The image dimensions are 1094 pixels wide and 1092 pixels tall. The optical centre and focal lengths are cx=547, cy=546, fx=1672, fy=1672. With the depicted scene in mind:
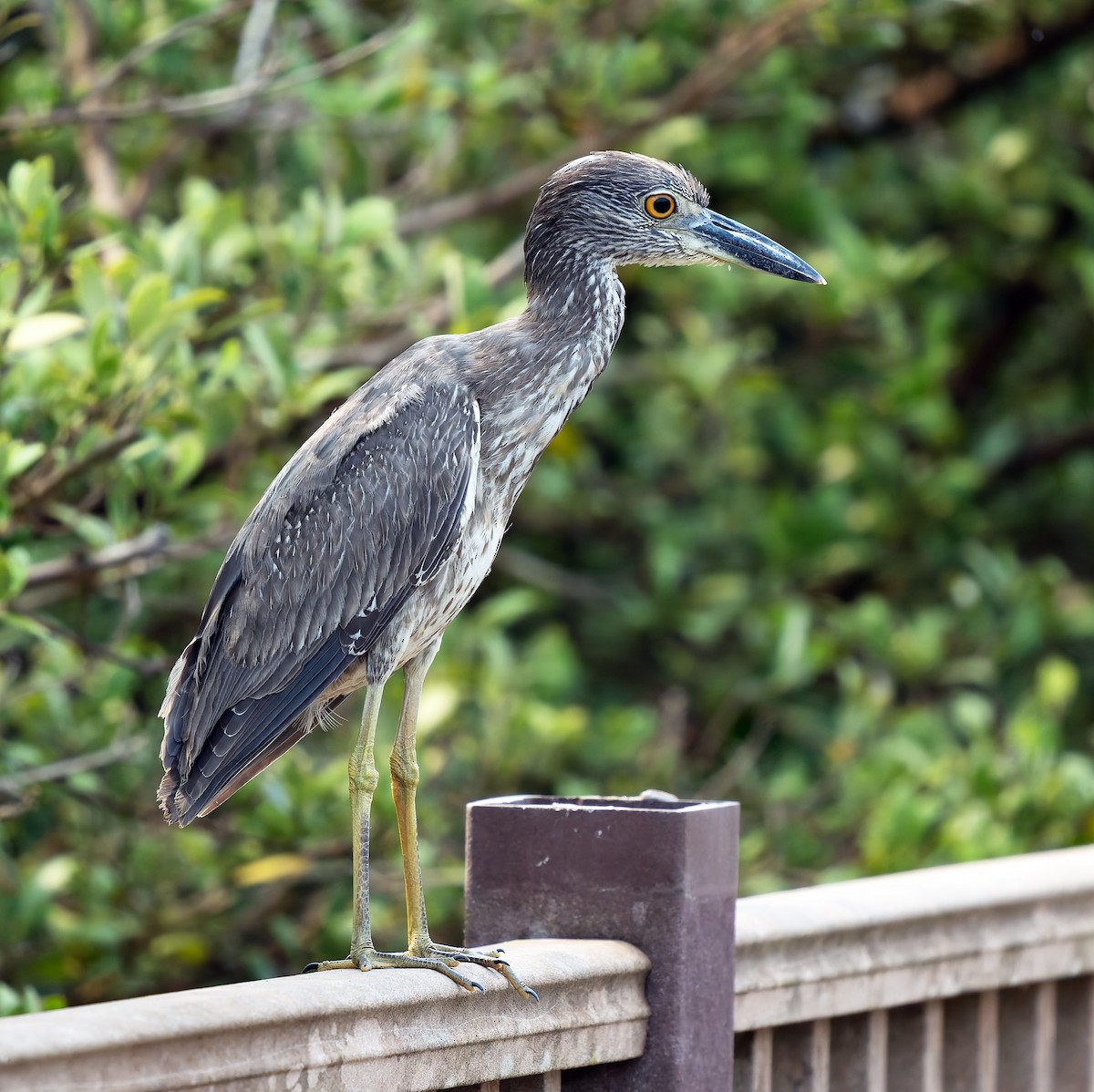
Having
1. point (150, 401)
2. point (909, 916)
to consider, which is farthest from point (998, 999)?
point (150, 401)

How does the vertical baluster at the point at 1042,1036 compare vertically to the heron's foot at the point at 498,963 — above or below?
below

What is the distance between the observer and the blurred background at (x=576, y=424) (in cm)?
396

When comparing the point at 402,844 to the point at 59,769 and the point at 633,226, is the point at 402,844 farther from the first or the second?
the point at 633,226

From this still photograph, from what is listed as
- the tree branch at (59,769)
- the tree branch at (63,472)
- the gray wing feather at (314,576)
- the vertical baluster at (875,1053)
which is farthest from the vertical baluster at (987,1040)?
the tree branch at (63,472)

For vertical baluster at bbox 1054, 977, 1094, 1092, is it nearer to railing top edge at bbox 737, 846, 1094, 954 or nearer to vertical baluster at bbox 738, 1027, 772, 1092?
railing top edge at bbox 737, 846, 1094, 954

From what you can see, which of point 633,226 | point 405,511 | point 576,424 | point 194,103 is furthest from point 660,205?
point 576,424

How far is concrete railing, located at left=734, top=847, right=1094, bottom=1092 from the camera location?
2684 mm

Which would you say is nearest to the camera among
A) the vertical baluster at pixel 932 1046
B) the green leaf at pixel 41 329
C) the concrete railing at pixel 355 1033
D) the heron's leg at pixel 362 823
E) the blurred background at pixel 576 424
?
the concrete railing at pixel 355 1033

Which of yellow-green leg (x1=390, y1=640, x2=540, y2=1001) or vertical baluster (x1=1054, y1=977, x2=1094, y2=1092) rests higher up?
yellow-green leg (x1=390, y1=640, x2=540, y2=1001)

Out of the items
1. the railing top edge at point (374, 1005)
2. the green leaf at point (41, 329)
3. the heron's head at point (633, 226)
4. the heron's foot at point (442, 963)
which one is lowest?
the railing top edge at point (374, 1005)

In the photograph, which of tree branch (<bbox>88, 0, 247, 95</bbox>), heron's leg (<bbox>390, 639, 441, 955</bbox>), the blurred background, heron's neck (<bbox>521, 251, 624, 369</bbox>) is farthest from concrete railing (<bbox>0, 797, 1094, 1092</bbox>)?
tree branch (<bbox>88, 0, 247, 95</bbox>)

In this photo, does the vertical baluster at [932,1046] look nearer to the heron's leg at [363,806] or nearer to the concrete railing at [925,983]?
the concrete railing at [925,983]

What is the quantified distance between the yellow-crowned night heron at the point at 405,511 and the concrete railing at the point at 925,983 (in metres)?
0.63

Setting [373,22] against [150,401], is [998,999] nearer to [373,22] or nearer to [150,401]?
[150,401]
